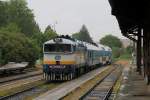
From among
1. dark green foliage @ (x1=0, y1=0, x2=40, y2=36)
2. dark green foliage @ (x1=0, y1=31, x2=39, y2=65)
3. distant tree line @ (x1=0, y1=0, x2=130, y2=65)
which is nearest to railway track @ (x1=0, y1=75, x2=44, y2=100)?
distant tree line @ (x1=0, y1=0, x2=130, y2=65)

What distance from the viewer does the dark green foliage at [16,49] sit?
5053 centimetres

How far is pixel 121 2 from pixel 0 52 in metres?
29.9

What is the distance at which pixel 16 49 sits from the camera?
52219mm

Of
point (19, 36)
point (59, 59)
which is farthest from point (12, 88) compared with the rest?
point (19, 36)

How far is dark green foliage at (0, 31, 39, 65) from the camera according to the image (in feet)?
166

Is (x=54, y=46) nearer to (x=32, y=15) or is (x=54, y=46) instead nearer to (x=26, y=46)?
(x=26, y=46)

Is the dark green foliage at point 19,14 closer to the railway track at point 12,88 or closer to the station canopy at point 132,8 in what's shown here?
the railway track at point 12,88

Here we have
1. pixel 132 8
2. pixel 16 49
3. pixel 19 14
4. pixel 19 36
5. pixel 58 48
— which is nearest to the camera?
pixel 132 8

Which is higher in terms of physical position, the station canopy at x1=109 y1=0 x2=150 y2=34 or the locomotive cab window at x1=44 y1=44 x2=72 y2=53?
the station canopy at x1=109 y1=0 x2=150 y2=34

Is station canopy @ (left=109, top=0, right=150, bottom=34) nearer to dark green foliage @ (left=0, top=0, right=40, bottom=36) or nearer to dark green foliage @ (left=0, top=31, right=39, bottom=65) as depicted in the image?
dark green foliage @ (left=0, top=31, right=39, bottom=65)

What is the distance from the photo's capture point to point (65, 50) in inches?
1351

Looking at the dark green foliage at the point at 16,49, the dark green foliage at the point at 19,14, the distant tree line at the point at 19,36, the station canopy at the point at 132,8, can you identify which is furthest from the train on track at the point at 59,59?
the dark green foliage at the point at 19,14

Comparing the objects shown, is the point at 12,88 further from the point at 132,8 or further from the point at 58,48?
the point at 132,8

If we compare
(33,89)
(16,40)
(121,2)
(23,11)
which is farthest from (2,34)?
(23,11)
